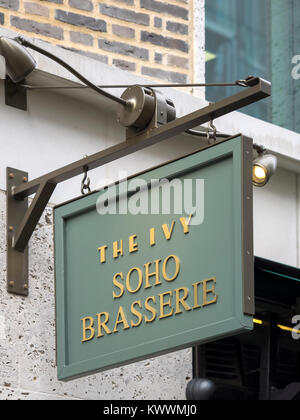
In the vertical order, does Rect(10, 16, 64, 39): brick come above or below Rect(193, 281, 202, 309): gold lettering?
above

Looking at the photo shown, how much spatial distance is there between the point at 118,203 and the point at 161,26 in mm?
1865

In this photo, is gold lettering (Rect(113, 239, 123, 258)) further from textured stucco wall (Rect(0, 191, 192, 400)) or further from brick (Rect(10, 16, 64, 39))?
brick (Rect(10, 16, 64, 39))

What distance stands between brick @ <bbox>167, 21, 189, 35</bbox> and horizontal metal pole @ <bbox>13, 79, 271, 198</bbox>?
1.52 metres

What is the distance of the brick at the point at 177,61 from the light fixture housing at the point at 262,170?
33.4 inches

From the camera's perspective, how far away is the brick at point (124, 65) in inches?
263

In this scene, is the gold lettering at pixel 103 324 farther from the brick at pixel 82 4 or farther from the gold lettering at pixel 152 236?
the brick at pixel 82 4

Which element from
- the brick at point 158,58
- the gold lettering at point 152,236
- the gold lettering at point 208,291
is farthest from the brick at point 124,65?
the gold lettering at point 208,291

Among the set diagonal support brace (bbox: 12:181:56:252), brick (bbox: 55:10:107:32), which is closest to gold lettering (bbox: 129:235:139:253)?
diagonal support brace (bbox: 12:181:56:252)

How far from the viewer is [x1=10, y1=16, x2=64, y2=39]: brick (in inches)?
249

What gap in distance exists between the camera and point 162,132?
533cm

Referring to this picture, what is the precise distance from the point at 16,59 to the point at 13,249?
96cm

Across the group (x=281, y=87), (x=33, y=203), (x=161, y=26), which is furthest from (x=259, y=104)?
(x=33, y=203)

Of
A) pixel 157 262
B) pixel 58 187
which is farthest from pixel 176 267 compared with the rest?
pixel 58 187

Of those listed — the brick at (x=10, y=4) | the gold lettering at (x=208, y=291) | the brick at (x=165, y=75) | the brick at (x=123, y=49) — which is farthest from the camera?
the brick at (x=165, y=75)
